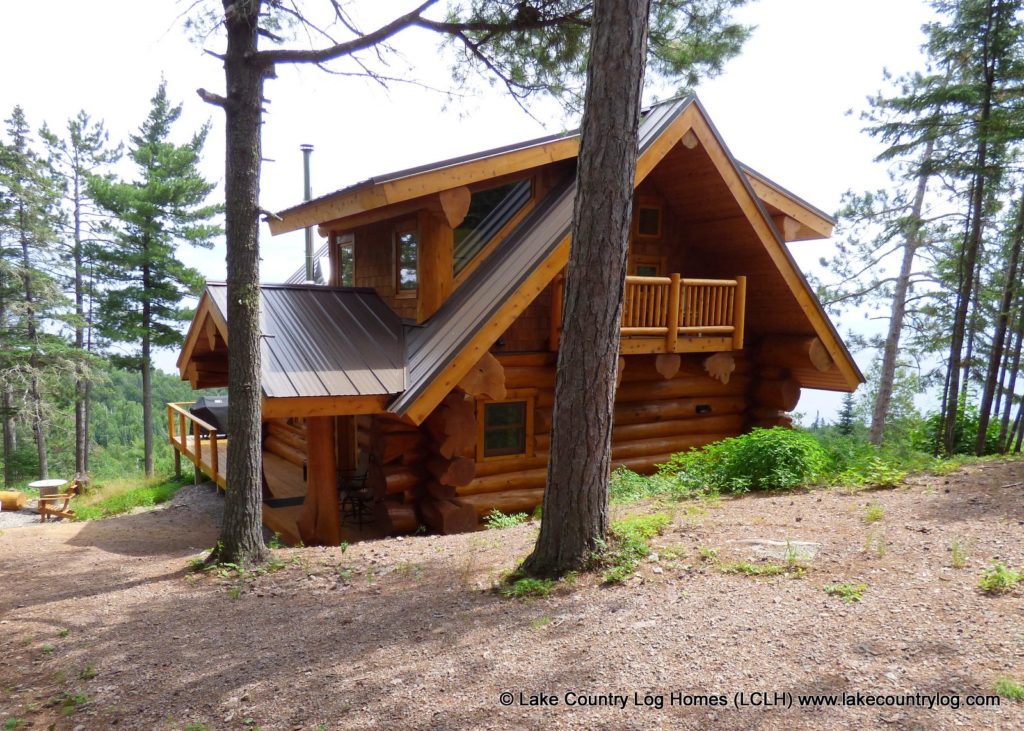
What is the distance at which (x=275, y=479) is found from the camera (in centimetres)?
1347

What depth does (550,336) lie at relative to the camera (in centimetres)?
1024

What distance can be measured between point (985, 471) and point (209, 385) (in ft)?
41.6

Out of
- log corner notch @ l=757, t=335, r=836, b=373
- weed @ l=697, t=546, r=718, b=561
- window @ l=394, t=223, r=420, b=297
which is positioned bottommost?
weed @ l=697, t=546, r=718, b=561

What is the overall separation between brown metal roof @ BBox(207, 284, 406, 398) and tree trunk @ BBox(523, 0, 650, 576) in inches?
157

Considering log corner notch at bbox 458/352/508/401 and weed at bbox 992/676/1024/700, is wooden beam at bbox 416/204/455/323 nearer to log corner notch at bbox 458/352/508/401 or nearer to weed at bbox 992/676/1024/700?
log corner notch at bbox 458/352/508/401

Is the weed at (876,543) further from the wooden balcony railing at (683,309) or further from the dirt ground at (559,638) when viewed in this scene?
the wooden balcony railing at (683,309)

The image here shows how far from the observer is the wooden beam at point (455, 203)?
9477mm

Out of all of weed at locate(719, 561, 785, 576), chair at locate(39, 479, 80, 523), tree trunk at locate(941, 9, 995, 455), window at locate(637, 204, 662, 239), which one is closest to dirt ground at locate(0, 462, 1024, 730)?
weed at locate(719, 561, 785, 576)

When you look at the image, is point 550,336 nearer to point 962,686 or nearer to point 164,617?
point 164,617

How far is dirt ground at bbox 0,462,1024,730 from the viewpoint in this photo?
136 inches

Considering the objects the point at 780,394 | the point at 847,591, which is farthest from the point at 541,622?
the point at 780,394

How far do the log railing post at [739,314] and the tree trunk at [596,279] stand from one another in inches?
236

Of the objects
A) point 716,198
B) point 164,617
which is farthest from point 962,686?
point 716,198

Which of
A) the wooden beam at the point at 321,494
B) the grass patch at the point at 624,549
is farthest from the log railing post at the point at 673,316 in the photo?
the wooden beam at the point at 321,494
